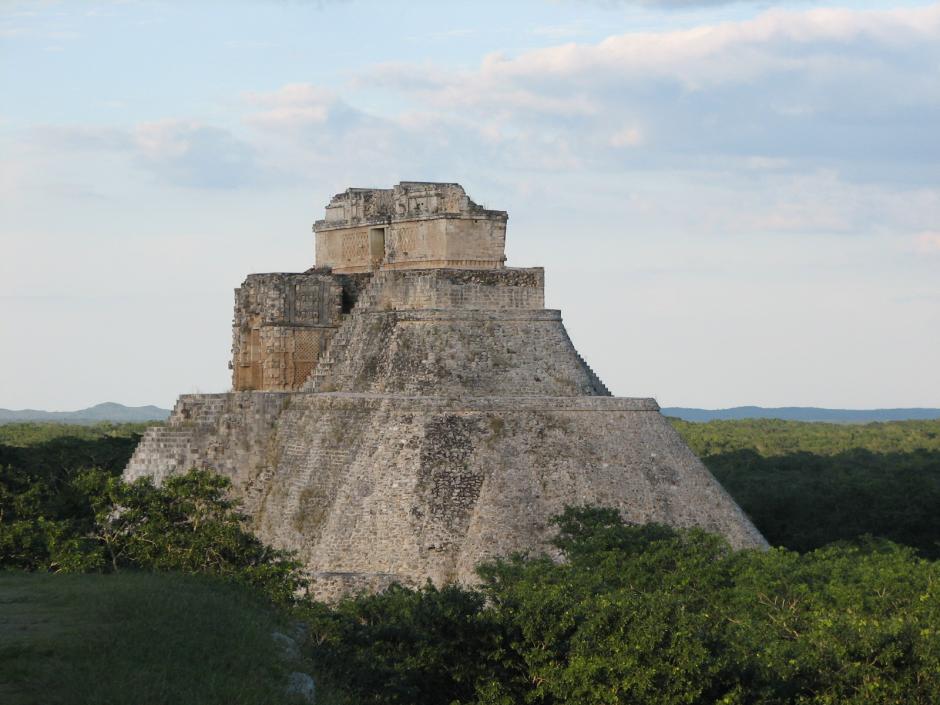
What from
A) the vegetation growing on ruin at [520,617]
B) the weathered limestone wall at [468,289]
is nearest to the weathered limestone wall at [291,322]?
the weathered limestone wall at [468,289]

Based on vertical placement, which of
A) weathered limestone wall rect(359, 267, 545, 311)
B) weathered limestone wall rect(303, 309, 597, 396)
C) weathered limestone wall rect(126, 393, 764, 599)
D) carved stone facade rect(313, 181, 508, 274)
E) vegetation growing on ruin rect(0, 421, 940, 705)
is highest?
carved stone facade rect(313, 181, 508, 274)

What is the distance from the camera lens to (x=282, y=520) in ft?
96.9

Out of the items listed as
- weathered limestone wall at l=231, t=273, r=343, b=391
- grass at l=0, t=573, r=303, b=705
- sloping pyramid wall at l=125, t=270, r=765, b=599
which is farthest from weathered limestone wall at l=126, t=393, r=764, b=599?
grass at l=0, t=573, r=303, b=705

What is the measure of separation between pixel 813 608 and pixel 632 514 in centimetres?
436

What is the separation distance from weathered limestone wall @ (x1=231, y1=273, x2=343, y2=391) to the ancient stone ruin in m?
0.03

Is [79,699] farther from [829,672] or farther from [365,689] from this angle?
[829,672]

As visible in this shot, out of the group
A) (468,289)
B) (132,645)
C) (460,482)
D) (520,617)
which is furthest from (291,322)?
(132,645)

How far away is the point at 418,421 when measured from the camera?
92.4 feet

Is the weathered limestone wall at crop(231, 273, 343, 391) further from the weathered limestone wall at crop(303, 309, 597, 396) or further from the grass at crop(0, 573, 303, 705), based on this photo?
the grass at crop(0, 573, 303, 705)

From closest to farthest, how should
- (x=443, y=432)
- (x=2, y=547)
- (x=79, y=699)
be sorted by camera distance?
1. (x=79, y=699)
2. (x=2, y=547)
3. (x=443, y=432)

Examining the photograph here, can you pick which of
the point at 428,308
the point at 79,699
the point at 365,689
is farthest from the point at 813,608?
the point at 79,699

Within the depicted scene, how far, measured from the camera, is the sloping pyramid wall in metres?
27.1

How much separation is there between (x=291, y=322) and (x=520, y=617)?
14286 mm

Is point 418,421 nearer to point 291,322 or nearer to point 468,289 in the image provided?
point 468,289
